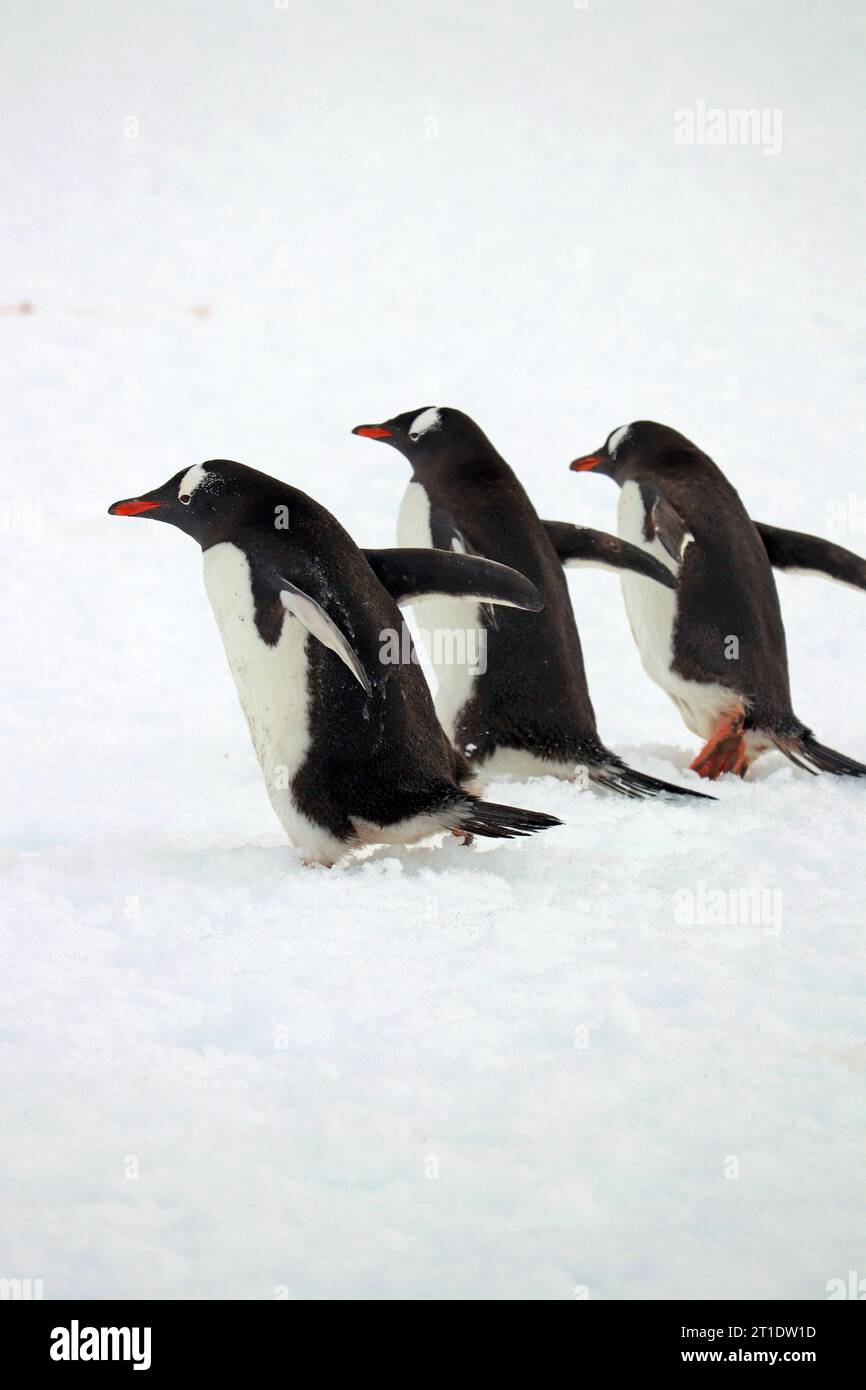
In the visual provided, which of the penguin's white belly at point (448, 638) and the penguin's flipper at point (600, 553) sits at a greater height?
the penguin's flipper at point (600, 553)

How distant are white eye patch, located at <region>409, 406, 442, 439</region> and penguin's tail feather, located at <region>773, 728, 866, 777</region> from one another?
3.41ft

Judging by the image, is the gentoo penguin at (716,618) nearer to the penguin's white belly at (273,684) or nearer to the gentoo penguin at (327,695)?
the gentoo penguin at (327,695)

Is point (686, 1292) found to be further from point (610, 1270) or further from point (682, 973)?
point (682, 973)

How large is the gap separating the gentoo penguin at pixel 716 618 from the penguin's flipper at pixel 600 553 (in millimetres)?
99

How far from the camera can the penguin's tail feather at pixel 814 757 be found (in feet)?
10.5

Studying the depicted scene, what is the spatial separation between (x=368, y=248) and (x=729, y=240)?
90.5 inches

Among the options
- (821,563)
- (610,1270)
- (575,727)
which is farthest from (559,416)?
(610,1270)

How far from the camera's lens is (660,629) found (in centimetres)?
343

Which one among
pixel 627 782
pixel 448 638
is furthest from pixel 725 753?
pixel 448 638

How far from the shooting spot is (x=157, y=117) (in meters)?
10.6

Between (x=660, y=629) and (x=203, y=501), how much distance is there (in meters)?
1.25

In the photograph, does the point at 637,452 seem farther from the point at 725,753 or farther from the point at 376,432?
the point at 725,753

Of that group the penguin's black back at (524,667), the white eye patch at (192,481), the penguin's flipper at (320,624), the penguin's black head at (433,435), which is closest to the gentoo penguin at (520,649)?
the penguin's black back at (524,667)

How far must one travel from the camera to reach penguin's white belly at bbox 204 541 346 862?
98.2 inches
